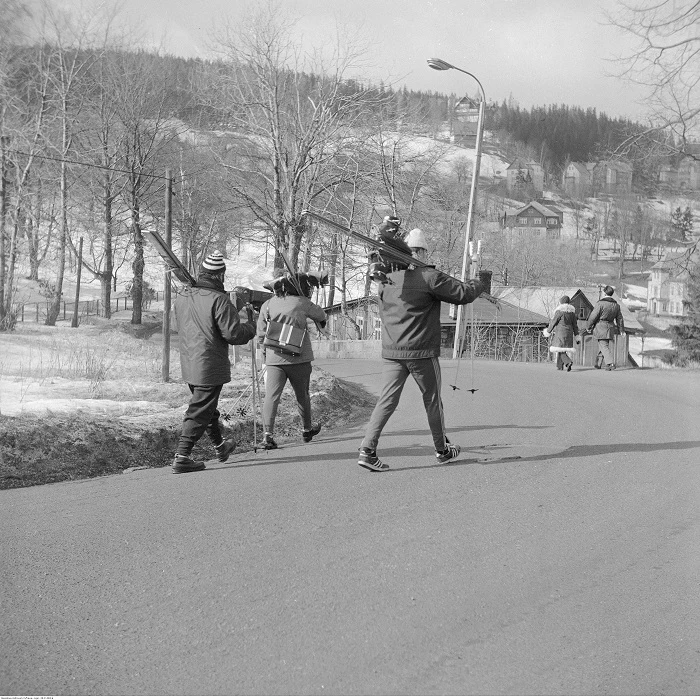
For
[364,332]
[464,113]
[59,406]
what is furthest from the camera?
[364,332]

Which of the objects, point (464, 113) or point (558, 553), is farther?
point (464, 113)

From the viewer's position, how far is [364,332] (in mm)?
51062

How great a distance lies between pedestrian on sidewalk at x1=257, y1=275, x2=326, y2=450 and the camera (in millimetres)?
9617

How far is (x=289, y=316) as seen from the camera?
9.62m

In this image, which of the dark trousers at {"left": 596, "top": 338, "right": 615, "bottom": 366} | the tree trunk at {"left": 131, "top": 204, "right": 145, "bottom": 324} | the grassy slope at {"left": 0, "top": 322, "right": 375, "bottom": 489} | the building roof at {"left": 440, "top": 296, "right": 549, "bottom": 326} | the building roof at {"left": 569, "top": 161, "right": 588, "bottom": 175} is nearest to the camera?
the grassy slope at {"left": 0, "top": 322, "right": 375, "bottom": 489}

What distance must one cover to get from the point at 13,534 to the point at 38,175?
39.0m

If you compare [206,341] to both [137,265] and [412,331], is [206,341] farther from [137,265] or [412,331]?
[137,265]

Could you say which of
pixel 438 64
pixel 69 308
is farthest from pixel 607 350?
pixel 69 308

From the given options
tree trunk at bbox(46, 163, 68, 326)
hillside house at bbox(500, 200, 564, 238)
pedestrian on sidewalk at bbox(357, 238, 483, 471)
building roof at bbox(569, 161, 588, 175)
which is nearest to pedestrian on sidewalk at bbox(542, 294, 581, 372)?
pedestrian on sidewalk at bbox(357, 238, 483, 471)

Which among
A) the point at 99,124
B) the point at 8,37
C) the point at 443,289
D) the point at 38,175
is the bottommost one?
the point at 443,289

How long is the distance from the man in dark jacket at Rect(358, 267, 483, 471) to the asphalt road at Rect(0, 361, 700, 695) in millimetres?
475

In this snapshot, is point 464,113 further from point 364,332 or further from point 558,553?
point 558,553

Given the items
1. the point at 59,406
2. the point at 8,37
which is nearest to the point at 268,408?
the point at 59,406

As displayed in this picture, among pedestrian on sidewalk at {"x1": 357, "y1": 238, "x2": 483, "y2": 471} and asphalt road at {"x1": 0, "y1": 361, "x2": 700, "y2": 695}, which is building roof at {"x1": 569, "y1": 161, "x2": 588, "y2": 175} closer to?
pedestrian on sidewalk at {"x1": 357, "y1": 238, "x2": 483, "y2": 471}
